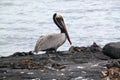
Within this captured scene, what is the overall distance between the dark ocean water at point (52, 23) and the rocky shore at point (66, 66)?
5425 millimetres

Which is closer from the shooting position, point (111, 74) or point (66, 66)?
point (111, 74)

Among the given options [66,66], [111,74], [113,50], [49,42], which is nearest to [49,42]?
[49,42]

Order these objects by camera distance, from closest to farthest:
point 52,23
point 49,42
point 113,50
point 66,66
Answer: point 66,66
point 49,42
point 113,50
point 52,23

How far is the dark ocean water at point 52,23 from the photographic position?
21781 mm

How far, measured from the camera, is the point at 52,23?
89.8ft

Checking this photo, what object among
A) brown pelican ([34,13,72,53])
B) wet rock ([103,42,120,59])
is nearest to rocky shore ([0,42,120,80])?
wet rock ([103,42,120,59])

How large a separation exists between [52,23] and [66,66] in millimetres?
15212

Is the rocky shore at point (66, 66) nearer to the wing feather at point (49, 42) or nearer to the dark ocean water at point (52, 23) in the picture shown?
the wing feather at point (49, 42)

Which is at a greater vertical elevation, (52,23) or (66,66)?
(66,66)

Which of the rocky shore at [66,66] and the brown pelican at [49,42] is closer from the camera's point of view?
the rocky shore at [66,66]

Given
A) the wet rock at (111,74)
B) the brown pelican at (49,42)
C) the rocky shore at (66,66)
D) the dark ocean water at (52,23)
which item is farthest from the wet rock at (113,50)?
the dark ocean water at (52,23)

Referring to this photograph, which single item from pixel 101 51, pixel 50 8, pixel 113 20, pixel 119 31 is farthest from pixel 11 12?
pixel 101 51

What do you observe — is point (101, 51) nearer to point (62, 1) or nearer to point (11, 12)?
point (11, 12)

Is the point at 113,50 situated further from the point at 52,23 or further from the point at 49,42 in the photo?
the point at 52,23
